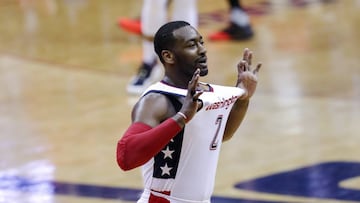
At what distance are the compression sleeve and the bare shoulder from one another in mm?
42

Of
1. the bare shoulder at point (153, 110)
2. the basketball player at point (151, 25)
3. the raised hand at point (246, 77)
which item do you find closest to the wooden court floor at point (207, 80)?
the basketball player at point (151, 25)

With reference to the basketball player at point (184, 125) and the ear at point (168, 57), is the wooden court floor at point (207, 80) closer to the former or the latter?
the basketball player at point (184, 125)

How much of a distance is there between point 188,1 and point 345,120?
4.86 ft

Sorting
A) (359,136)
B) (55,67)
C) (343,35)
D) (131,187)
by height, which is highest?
(343,35)

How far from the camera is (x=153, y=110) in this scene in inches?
112

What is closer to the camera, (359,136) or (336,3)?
(359,136)

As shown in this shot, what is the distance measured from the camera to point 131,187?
491 centimetres

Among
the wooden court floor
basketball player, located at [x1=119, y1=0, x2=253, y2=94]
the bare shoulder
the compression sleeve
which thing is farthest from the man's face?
basketball player, located at [x1=119, y1=0, x2=253, y2=94]

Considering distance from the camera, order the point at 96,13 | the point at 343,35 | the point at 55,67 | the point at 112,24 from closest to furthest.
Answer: the point at 55,67 < the point at 343,35 < the point at 112,24 < the point at 96,13

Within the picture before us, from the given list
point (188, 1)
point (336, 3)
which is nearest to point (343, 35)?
point (336, 3)

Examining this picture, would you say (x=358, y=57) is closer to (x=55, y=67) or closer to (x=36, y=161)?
(x=55, y=67)

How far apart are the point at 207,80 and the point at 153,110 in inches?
160

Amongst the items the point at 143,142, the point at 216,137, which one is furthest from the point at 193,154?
the point at 143,142

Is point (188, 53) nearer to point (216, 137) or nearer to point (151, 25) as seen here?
point (216, 137)
